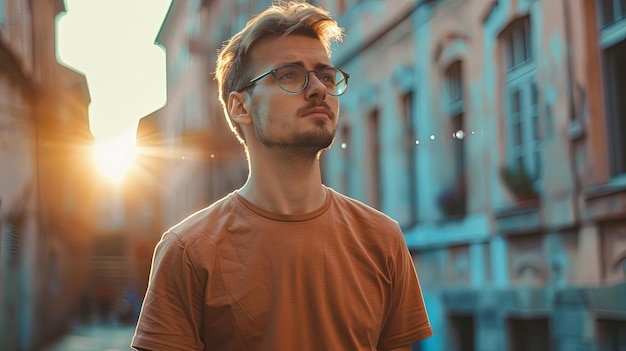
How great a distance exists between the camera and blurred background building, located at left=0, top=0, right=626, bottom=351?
7.93ft

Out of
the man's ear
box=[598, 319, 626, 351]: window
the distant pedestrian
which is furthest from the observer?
the distant pedestrian

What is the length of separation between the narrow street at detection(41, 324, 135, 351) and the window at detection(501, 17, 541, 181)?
224 cm

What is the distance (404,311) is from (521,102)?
160 cm

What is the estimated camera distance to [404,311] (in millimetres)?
1339

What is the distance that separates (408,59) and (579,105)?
55.6 inches

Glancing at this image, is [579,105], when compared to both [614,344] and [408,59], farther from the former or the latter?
[408,59]

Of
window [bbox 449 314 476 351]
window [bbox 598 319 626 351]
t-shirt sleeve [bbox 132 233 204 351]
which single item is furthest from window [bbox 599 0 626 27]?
t-shirt sleeve [bbox 132 233 204 351]

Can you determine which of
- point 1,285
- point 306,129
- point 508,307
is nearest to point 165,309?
point 306,129

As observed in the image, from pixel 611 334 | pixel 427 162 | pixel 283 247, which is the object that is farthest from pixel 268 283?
pixel 427 162

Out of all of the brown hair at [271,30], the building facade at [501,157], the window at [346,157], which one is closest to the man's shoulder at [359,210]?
the brown hair at [271,30]

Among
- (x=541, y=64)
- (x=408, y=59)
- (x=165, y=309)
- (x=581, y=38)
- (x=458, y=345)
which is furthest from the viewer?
(x=408, y=59)

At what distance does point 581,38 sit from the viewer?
8.05ft

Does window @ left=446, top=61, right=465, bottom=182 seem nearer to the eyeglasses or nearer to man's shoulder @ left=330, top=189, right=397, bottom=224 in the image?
man's shoulder @ left=330, top=189, right=397, bottom=224

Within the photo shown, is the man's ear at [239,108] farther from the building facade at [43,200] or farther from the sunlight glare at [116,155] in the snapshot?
the building facade at [43,200]
